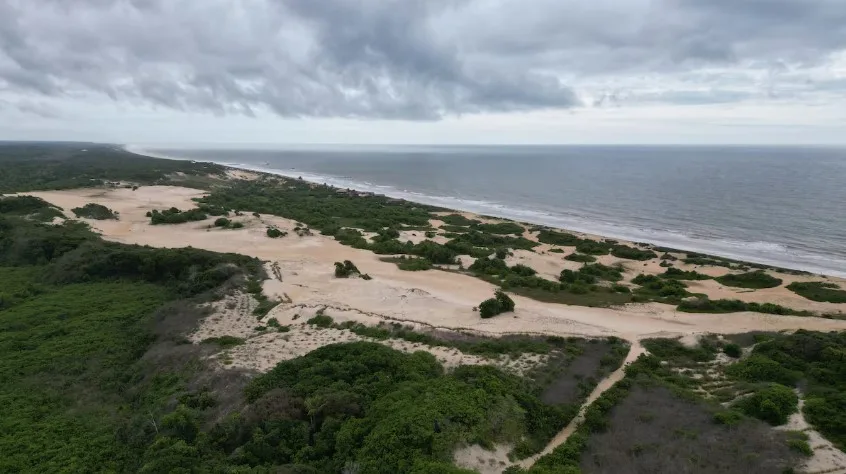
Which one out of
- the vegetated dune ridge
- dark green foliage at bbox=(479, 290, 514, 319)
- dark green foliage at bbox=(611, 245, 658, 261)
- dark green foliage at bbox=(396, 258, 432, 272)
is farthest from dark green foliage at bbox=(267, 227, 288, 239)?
dark green foliage at bbox=(611, 245, 658, 261)

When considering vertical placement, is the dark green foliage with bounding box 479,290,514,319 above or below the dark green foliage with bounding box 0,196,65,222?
below

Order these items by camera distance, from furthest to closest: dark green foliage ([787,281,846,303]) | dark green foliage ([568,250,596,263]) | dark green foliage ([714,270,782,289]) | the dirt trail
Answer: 1. dark green foliage ([568,250,596,263])
2. dark green foliage ([714,270,782,289])
3. dark green foliage ([787,281,846,303])
4. the dirt trail

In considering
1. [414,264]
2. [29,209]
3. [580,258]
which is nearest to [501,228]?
[580,258]

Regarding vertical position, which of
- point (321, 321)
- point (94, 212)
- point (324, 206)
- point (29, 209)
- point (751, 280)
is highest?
point (29, 209)

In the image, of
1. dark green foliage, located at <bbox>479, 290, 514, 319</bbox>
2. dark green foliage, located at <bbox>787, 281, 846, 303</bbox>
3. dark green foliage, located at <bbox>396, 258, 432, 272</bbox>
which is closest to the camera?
dark green foliage, located at <bbox>479, 290, 514, 319</bbox>

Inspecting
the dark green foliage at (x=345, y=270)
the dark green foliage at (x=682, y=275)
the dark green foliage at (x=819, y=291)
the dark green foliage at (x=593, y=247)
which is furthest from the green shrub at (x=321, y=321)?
the dark green foliage at (x=819, y=291)

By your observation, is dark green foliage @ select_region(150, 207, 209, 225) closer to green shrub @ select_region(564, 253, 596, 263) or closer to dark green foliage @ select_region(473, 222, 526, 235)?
dark green foliage @ select_region(473, 222, 526, 235)

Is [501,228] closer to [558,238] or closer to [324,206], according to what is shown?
[558,238]

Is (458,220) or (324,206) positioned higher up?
(324,206)

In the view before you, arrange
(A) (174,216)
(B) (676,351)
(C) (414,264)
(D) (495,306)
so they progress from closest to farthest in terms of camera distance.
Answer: (B) (676,351), (D) (495,306), (C) (414,264), (A) (174,216)
